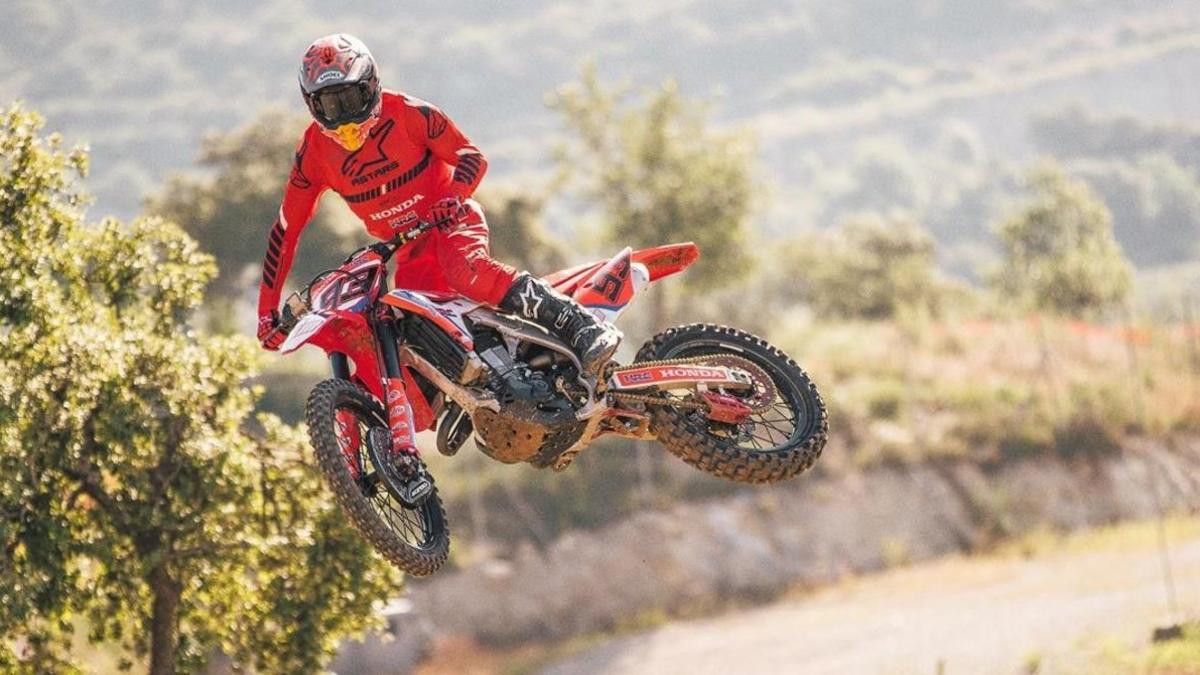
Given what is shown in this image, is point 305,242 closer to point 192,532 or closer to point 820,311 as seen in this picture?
point 820,311

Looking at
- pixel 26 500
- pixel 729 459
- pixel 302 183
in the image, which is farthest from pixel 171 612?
pixel 729 459

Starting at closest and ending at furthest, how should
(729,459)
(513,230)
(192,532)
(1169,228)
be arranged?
(729,459) < (192,532) < (513,230) < (1169,228)

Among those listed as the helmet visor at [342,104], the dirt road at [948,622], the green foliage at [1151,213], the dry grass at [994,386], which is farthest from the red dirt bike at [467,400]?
the green foliage at [1151,213]

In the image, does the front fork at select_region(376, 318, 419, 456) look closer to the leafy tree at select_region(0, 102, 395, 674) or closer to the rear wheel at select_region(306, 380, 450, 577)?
the rear wheel at select_region(306, 380, 450, 577)

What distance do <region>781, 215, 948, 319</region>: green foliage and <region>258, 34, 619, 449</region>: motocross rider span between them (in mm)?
34535

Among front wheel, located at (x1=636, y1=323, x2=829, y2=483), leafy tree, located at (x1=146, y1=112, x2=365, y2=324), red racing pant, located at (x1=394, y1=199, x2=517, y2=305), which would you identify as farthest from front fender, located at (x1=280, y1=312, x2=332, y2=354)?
leafy tree, located at (x1=146, y1=112, x2=365, y2=324)

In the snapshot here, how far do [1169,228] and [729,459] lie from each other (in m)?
185

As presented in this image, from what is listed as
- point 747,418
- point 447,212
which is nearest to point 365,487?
point 447,212

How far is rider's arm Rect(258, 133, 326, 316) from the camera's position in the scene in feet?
37.1

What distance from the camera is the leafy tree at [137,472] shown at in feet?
43.0

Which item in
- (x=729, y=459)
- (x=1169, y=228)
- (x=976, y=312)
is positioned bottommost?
(x=729, y=459)

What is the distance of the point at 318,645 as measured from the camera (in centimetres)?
1479

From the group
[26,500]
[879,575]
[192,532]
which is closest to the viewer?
[26,500]

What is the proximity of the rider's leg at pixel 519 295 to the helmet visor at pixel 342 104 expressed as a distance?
106 centimetres
